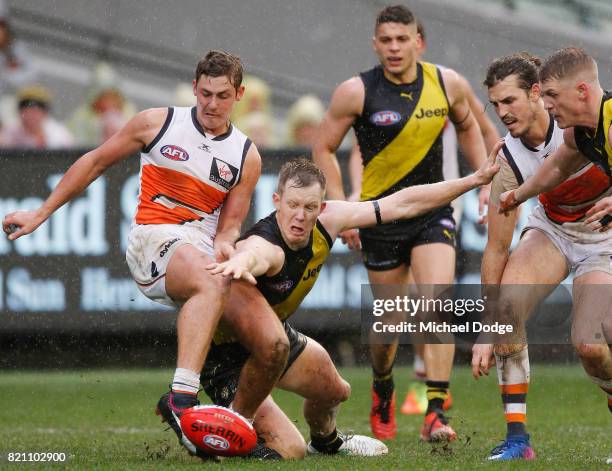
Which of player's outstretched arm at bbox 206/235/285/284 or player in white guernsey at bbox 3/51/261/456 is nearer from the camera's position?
player's outstretched arm at bbox 206/235/285/284

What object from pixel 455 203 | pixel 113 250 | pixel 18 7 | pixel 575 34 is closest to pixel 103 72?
pixel 18 7

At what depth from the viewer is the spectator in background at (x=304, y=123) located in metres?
13.6

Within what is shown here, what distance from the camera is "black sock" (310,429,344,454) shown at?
723 centimetres

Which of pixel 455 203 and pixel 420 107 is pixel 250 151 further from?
pixel 455 203

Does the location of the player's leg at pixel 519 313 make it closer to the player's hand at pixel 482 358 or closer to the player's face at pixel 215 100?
the player's hand at pixel 482 358

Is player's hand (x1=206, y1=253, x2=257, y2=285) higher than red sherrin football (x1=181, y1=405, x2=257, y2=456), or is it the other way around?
player's hand (x1=206, y1=253, x2=257, y2=285)

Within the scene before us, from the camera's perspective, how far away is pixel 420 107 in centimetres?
884

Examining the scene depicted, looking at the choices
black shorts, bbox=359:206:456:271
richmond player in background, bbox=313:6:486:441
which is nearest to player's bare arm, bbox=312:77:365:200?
richmond player in background, bbox=313:6:486:441

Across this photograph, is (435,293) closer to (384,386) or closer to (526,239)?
(384,386)

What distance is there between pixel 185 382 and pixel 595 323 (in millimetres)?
2179

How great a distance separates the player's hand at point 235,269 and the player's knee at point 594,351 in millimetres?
1798

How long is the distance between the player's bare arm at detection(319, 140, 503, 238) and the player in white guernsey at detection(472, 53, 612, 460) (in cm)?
30

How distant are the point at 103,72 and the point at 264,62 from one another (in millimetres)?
2074

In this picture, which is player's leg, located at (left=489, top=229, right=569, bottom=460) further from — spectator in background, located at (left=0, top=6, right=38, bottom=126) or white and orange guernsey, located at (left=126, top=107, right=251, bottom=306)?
spectator in background, located at (left=0, top=6, right=38, bottom=126)
